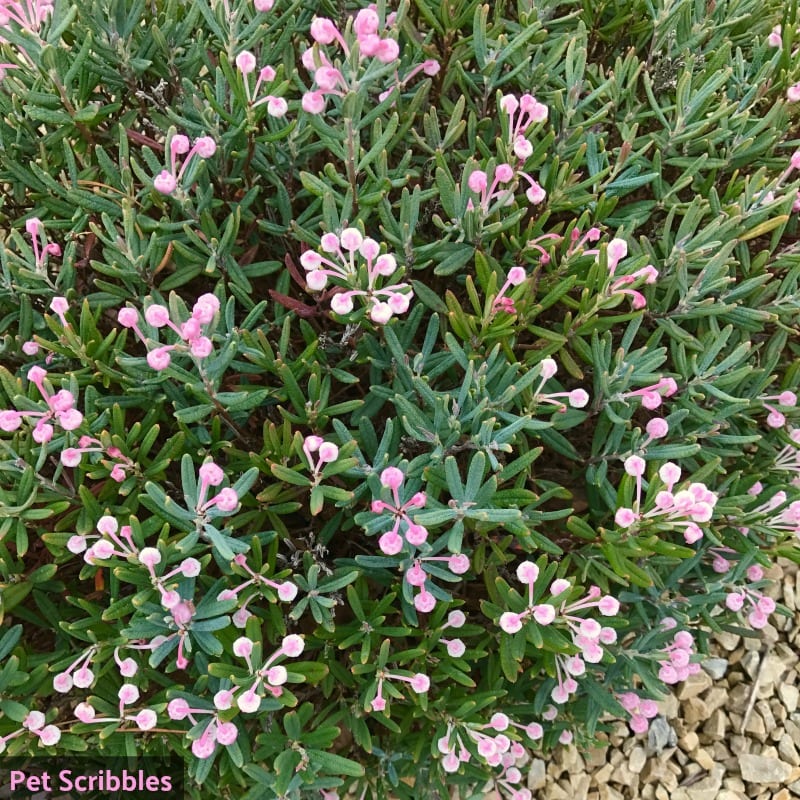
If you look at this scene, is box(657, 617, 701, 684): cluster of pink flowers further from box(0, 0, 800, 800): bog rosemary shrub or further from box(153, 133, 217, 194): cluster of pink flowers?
box(153, 133, 217, 194): cluster of pink flowers

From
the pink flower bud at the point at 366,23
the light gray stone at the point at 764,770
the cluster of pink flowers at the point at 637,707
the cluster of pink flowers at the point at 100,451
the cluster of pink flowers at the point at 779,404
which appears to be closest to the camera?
the pink flower bud at the point at 366,23

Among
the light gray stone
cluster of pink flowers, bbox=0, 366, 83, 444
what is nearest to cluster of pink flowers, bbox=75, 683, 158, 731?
cluster of pink flowers, bbox=0, 366, 83, 444

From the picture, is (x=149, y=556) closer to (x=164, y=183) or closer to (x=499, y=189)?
(x=164, y=183)

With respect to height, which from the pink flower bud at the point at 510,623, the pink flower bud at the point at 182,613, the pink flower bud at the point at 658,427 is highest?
the pink flower bud at the point at 658,427

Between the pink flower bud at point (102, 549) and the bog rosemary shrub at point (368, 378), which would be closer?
the pink flower bud at point (102, 549)

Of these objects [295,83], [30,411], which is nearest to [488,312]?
[295,83]

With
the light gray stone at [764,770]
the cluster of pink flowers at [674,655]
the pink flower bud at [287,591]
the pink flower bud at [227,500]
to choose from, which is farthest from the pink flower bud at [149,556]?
the light gray stone at [764,770]

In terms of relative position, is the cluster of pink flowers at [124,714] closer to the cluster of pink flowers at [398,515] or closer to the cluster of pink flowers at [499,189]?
the cluster of pink flowers at [398,515]

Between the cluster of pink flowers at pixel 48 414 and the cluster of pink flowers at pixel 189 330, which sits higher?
the cluster of pink flowers at pixel 189 330
